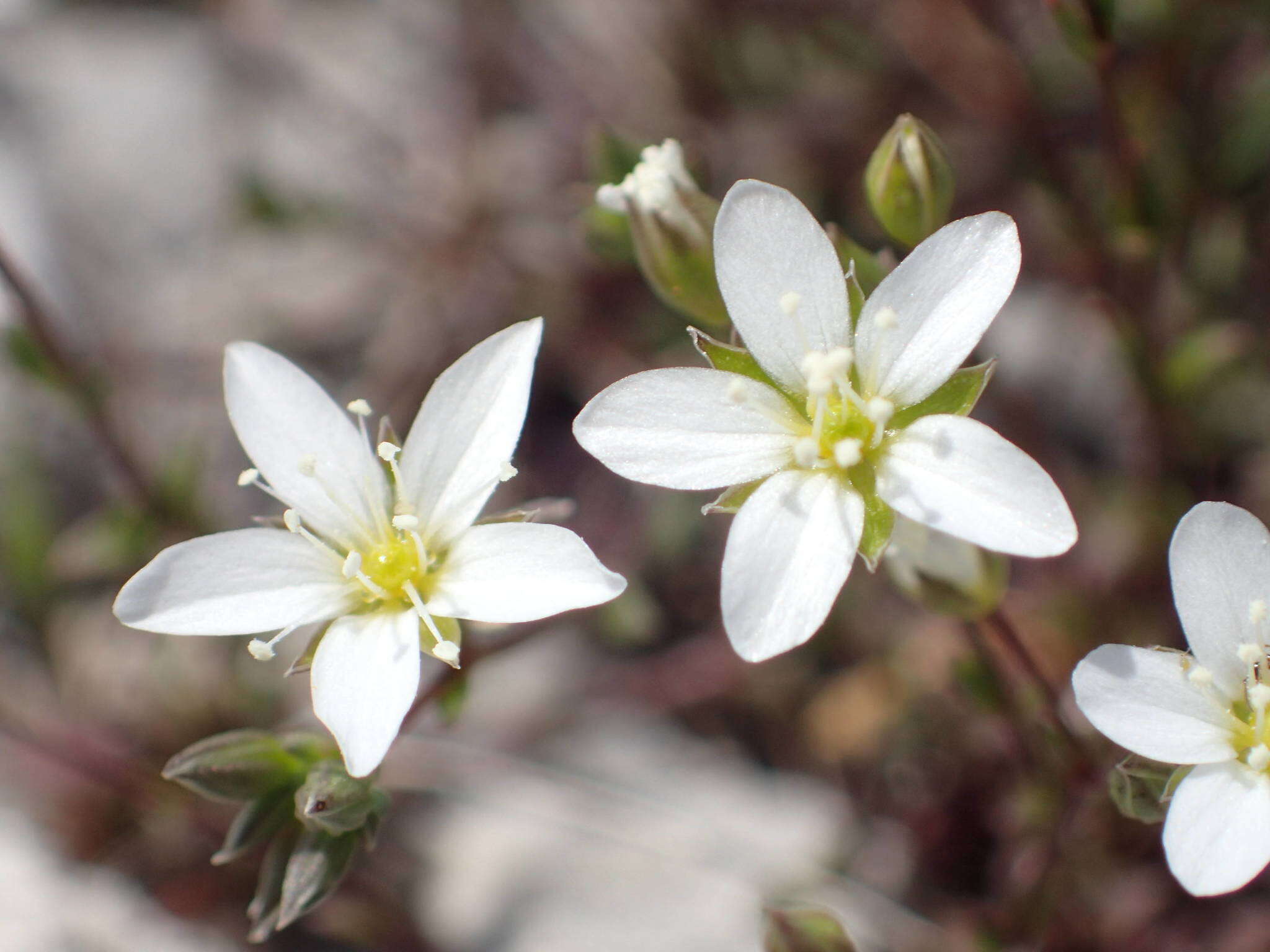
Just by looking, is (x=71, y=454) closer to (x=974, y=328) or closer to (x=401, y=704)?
(x=401, y=704)

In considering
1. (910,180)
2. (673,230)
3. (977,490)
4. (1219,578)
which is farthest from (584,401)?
(1219,578)

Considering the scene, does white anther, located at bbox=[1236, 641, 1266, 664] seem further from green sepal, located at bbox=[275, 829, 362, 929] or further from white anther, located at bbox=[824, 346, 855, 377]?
green sepal, located at bbox=[275, 829, 362, 929]

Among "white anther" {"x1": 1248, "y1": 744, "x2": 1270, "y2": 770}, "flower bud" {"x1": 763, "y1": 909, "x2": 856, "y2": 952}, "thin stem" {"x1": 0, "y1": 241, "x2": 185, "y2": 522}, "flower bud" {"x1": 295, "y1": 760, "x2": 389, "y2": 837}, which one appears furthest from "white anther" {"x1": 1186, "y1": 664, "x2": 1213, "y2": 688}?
"thin stem" {"x1": 0, "y1": 241, "x2": 185, "y2": 522}

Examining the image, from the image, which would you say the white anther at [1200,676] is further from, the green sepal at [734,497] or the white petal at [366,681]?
the white petal at [366,681]

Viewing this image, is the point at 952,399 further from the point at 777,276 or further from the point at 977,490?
the point at 777,276

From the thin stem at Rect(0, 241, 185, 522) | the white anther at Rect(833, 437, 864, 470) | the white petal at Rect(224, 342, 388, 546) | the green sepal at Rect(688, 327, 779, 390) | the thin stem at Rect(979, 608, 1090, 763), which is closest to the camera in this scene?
the white anther at Rect(833, 437, 864, 470)

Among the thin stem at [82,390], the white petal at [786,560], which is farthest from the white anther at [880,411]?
the thin stem at [82,390]

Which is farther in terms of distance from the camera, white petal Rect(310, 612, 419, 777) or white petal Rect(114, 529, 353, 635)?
white petal Rect(114, 529, 353, 635)
